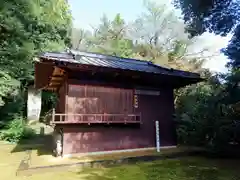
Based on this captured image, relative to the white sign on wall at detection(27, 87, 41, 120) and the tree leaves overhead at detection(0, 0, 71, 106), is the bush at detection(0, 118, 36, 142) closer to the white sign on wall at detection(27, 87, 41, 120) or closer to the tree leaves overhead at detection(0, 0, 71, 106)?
the tree leaves overhead at detection(0, 0, 71, 106)

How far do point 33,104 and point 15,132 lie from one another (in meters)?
4.62

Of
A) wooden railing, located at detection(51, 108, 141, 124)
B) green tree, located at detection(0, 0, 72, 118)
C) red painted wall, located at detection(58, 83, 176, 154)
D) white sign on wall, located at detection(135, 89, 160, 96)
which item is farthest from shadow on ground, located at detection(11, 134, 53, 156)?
white sign on wall, located at detection(135, 89, 160, 96)

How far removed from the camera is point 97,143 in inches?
293

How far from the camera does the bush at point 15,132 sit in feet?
38.5

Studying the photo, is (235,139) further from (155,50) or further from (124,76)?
(155,50)

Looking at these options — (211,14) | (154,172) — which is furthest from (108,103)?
(211,14)

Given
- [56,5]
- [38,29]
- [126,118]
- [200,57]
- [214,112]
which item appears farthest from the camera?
[200,57]

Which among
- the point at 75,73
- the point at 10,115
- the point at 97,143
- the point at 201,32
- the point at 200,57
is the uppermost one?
the point at 200,57

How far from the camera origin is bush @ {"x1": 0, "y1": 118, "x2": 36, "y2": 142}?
11.8m

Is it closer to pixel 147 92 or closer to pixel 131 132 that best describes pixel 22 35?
pixel 147 92

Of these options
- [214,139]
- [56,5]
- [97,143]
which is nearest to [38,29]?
[56,5]

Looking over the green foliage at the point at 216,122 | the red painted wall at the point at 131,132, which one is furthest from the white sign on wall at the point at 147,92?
the green foliage at the point at 216,122

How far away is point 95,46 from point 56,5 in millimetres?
8783

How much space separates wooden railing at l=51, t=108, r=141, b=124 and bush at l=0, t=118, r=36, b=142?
559 centimetres
